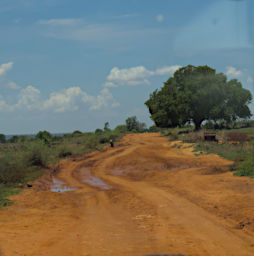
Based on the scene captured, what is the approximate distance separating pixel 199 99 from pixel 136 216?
34.4 metres

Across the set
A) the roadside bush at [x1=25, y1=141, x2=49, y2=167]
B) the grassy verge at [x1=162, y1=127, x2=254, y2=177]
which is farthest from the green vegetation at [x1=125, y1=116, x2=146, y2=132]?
the roadside bush at [x1=25, y1=141, x2=49, y2=167]

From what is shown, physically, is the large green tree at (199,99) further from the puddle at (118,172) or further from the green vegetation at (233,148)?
the puddle at (118,172)

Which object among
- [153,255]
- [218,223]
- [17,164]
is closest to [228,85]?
[17,164]

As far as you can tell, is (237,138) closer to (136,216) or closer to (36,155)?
(36,155)

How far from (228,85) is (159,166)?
2693 centimetres

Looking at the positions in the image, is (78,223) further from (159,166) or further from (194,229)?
(159,166)

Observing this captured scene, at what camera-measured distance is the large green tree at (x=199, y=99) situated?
41.9 meters

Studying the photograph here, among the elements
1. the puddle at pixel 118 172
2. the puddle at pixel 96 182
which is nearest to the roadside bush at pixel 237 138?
the puddle at pixel 118 172

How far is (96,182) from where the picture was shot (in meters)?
16.9

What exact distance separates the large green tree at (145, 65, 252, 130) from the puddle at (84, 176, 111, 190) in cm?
2541

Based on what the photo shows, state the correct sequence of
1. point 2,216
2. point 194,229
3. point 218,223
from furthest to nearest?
point 2,216, point 218,223, point 194,229

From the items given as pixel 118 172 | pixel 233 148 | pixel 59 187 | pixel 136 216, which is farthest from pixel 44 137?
pixel 136 216

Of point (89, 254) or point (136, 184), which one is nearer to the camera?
point (89, 254)

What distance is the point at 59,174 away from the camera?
20312mm
